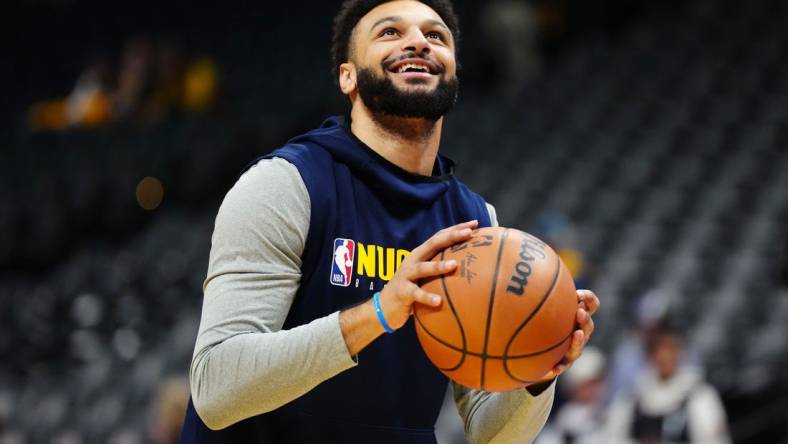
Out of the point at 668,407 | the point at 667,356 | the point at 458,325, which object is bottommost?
the point at 668,407

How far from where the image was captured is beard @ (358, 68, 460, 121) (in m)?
2.85

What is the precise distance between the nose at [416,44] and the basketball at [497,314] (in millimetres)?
537

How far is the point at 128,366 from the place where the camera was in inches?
411

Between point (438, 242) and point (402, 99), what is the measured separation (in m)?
0.54

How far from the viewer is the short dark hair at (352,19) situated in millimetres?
3061

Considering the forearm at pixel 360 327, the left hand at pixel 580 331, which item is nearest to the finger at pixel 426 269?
the forearm at pixel 360 327

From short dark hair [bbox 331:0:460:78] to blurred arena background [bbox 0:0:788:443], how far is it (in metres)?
3.55

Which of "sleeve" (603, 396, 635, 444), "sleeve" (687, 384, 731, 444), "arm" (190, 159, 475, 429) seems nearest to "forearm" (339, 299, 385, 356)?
"arm" (190, 159, 475, 429)

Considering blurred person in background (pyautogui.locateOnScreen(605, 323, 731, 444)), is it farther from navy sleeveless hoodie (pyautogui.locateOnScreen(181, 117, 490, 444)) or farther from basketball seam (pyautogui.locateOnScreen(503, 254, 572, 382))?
basketball seam (pyautogui.locateOnScreen(503, 254, 572, 382))

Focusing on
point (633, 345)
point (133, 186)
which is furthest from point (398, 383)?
point (133, 186)

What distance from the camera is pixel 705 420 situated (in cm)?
578
